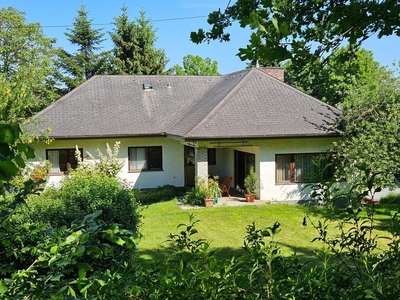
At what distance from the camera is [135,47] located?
109 ft

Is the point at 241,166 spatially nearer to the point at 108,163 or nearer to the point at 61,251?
the point at 108,163

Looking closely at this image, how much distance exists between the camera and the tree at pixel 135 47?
33.2m

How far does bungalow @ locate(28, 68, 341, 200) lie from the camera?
1547 cm

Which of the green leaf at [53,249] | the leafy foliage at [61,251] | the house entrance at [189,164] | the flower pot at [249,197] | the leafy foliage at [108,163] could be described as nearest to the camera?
the leafy foliage at [61,251]

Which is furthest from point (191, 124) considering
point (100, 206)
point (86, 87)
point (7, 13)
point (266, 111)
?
point (7, 13)

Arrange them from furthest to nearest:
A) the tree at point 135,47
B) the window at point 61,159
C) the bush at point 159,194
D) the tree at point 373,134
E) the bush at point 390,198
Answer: the tree at point 135,47 → the window at point 61,159 → the bush at point 159,194 → the bush at point 390,198 → the tree at point 373,134

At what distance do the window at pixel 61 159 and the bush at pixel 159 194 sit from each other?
3683 mm

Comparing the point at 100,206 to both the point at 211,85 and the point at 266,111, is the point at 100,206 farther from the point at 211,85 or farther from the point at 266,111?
the point at 211,85

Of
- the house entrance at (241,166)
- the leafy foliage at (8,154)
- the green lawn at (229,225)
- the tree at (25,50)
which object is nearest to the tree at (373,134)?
the green lawn at (229,225)

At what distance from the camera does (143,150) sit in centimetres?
1862

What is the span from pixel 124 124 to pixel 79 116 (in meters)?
2.24

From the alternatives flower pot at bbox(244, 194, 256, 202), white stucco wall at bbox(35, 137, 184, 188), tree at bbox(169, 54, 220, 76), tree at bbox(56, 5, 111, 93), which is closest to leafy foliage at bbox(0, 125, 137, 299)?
flower pot at bbox(244, 194, 256, 202)

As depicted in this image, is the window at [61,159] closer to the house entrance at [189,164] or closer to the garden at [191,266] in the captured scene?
the house entrance at [189,164]

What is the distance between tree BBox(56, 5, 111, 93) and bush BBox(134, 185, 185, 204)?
20.8m
